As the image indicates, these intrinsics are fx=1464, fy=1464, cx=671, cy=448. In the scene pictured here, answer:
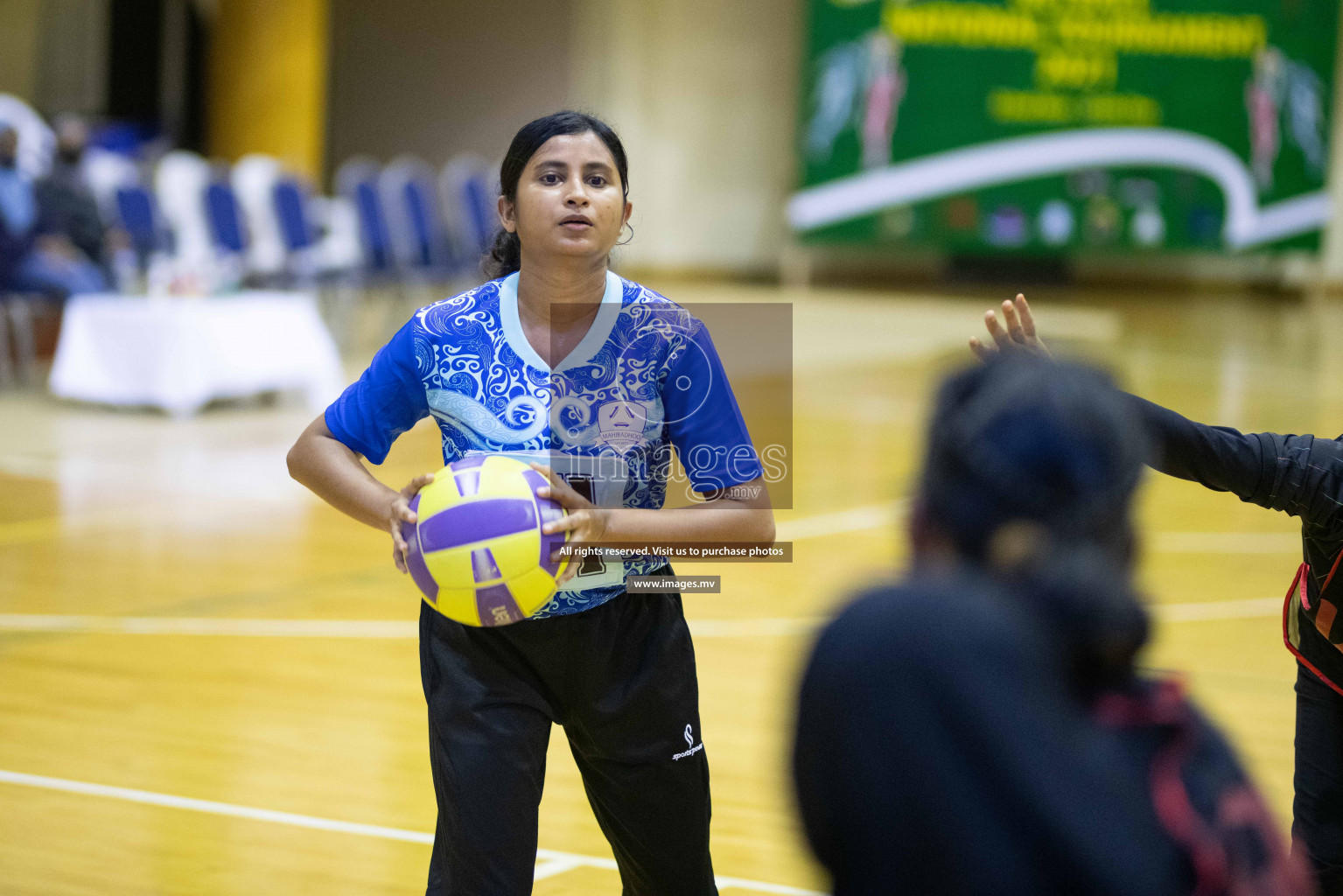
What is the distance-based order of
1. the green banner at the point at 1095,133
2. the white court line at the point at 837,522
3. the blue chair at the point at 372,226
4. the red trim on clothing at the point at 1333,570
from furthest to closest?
the green banner at the point at 1095,133 → the blue chair at the point at 372,226 → the white court line at the point at 837,522 → the red trim on clothing at the point at 1333,570

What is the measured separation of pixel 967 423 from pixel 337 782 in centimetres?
286

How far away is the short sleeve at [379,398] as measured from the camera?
2092mm

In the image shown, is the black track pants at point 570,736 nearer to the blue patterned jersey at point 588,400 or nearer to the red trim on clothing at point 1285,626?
the blue patterned jersey at point 588,400

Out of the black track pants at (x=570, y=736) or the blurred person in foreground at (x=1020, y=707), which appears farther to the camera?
the black track pants at (x=570, y=736)

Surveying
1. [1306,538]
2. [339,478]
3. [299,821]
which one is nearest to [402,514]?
[339,478]

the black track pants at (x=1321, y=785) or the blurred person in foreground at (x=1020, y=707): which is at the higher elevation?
the blurred person in foreground at (x=1020, y=707)

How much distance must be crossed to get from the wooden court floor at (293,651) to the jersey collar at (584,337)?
19.8 inches

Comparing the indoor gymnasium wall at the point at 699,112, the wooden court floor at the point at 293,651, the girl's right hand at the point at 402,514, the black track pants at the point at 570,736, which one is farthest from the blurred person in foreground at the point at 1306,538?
the indoor gymnasium wall at the point at 699,112

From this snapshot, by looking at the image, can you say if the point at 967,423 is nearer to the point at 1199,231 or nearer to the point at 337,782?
the point at 337,782

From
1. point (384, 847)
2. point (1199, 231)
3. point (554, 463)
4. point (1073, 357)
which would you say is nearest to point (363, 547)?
point (384, 847)

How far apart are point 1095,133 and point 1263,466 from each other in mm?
17146

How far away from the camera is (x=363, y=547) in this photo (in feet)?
20.1

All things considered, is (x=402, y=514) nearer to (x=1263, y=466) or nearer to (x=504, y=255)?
(x=504, y=255)

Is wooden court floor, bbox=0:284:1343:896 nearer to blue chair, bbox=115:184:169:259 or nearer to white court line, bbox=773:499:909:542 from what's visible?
white court line, bbox=773:499:909:542
